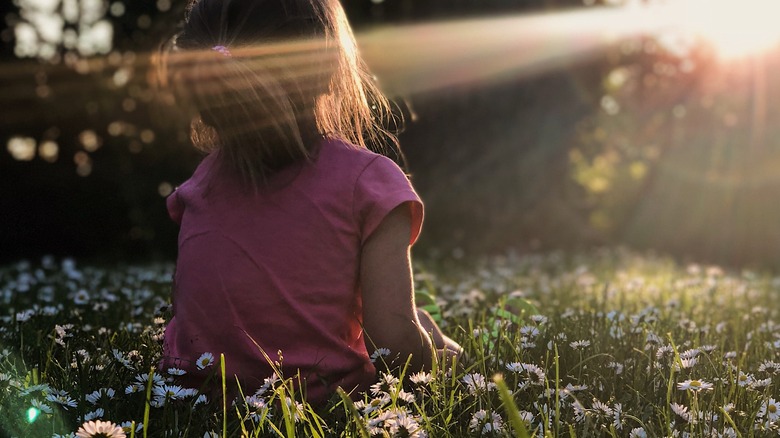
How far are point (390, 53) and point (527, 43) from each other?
2.63 m

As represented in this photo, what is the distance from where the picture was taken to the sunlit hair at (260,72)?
1977 mm

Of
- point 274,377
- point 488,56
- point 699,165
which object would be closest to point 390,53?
point 488,56

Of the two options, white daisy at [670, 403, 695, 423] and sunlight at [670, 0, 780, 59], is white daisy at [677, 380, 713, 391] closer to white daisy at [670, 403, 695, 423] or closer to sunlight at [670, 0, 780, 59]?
white daisy at [670, 403, 695, 423]

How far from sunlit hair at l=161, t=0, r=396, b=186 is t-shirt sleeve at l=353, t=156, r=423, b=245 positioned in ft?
0.59

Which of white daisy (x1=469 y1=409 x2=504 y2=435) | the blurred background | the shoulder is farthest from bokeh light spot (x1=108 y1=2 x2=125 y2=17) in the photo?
white daisy (x1=469 y1=409 x2=504 y2=435)

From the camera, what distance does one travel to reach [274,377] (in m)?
2.00

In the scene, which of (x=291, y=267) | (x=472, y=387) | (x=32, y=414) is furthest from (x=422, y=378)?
(x=32, y=414)

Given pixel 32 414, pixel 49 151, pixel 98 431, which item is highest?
pixel 98 431

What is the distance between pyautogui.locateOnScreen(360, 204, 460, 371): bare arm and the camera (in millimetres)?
2053

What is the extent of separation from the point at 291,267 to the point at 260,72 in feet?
1.73

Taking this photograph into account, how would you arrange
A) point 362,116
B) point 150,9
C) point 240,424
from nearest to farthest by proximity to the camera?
point 240,424
point 362,116
point 150,9

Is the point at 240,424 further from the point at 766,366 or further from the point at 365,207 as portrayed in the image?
the point at 766,366

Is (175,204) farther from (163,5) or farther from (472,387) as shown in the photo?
(163,5)

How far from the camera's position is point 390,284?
6.73 feet
